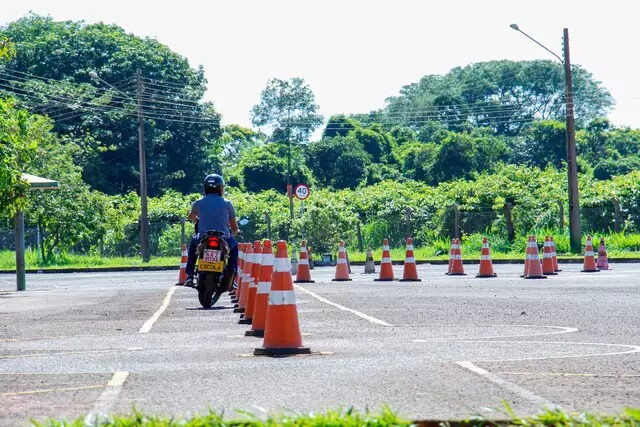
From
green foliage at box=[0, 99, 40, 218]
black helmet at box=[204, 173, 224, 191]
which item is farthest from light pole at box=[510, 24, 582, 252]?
black helmet at box=[204, 173, 224, 191]

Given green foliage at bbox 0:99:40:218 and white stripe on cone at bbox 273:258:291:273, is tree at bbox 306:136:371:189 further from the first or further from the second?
white stripe on cone at bbox 273:258:291:273

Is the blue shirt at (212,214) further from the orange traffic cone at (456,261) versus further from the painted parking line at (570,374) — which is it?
the orange traffic cone at (456,261)

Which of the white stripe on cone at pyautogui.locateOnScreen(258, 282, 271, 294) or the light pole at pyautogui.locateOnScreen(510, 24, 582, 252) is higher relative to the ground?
the light pole at pyautogui.locateOnScreen(510, 24, 582, 252)

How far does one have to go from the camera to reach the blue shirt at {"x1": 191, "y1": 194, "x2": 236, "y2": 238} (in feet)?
56.3

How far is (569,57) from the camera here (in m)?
39.3

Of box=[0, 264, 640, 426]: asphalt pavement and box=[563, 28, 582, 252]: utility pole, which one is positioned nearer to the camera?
box=[0, 264, 640, 426]: asphalt pavement

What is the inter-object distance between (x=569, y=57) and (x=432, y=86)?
3827 inches

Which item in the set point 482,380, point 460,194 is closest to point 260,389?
point 482,380

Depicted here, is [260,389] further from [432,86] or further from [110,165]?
[432,86]

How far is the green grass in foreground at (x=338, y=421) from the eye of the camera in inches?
216

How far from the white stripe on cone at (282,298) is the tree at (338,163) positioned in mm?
79647

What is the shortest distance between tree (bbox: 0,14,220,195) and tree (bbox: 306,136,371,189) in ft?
43.1

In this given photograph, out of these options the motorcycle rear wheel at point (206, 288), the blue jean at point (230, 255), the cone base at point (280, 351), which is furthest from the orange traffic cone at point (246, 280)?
the cone base at point (280, 351)

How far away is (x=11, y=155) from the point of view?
2358 centimetres
